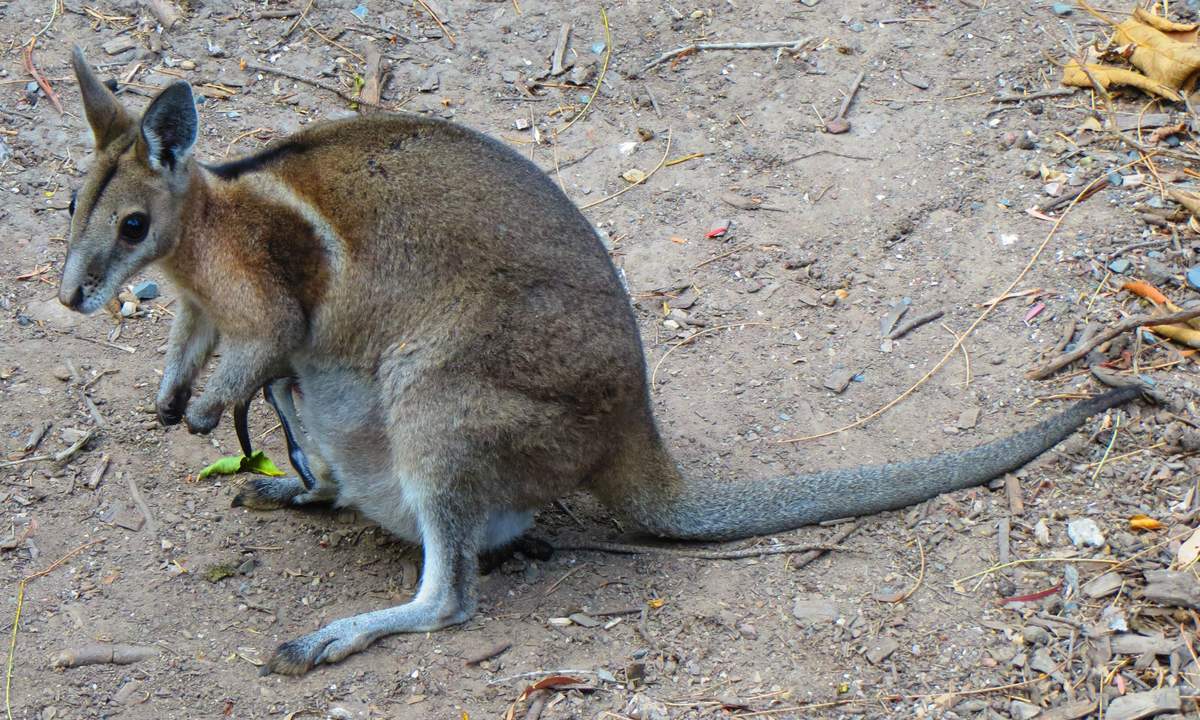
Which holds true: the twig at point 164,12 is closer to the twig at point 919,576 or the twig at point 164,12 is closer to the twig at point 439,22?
the twig at point 439,22

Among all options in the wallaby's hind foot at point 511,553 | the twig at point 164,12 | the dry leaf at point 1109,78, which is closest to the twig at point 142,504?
the wallaby's hind foot at point 511,553

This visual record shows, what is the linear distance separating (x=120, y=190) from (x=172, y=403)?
1149 mm

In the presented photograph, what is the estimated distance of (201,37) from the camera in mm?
7547

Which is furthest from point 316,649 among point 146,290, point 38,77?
point 38,77

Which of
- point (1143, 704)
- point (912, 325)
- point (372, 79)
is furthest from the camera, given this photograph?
point (372, 79)

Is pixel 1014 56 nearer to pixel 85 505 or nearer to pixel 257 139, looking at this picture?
pixel 257 139

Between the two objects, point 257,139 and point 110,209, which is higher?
point 110,209

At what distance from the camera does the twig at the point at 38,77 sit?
273 inches

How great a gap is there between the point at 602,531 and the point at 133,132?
2.65 meters

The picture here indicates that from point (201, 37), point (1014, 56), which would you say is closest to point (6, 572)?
point (201, 37)

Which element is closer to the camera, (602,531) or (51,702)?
(51,702)

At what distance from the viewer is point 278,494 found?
5.41m

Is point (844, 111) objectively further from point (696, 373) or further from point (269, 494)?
point (269, 494)

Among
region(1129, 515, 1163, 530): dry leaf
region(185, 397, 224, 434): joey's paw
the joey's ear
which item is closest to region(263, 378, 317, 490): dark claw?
region(185, 397, 224, 434): joey's paw
